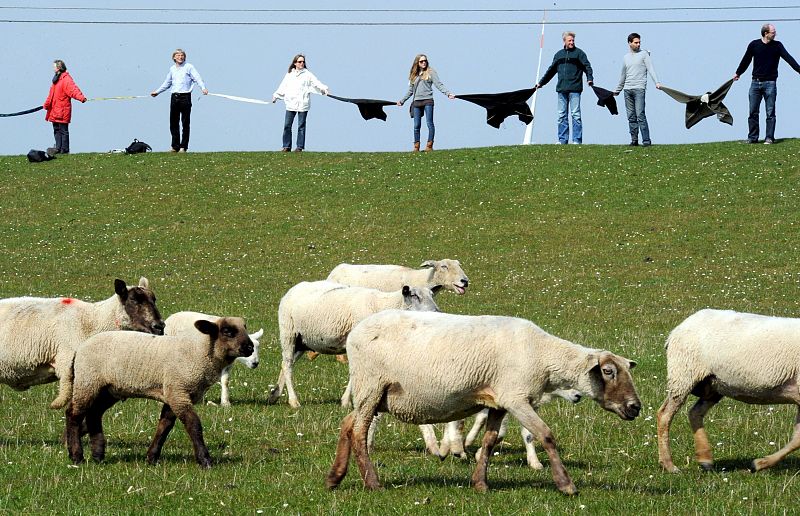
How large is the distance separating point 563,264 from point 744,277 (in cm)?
397

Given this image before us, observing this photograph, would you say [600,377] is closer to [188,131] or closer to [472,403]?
[472,403]

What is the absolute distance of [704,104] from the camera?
34.4 m

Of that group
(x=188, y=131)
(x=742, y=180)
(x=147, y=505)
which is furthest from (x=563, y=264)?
(x=147, y=505)

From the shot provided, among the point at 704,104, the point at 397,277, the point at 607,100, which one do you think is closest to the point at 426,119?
the point at 607,100

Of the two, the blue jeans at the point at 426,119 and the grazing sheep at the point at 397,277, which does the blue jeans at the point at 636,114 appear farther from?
the grazing sheep at the point at 397,277

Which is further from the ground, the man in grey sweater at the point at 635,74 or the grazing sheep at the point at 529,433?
the man in grey sweater at the point at 635,74

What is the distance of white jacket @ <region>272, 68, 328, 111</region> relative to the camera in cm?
3359

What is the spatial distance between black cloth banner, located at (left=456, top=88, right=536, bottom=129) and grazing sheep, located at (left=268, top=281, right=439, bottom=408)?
2209 centimetres

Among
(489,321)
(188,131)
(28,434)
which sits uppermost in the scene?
(188,131)

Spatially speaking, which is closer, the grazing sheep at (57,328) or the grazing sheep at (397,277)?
the grazing sheep at (57,328)

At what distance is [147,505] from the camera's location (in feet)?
26.9

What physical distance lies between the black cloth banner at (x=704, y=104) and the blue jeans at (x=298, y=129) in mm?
10765

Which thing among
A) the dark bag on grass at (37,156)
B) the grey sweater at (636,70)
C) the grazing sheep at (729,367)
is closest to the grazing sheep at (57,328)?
the grazing sheep at (729,367)

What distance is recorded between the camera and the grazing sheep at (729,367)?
9.88 meters
